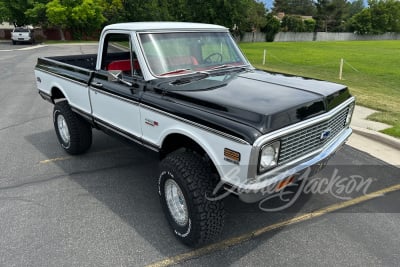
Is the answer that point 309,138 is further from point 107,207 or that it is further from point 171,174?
point 107,207

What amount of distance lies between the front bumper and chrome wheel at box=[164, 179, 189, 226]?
62cm

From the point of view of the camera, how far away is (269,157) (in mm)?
2807

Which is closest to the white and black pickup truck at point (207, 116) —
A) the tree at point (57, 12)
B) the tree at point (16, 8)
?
the tree at point (57, 12)

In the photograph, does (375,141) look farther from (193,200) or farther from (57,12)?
(57,12)

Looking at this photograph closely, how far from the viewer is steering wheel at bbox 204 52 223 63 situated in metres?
4.20

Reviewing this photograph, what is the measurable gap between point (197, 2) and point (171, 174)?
4231 centimetres

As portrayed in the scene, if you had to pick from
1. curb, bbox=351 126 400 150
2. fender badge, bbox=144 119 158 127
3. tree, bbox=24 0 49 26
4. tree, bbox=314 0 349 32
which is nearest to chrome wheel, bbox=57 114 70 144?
fender badge, bbox=144 119 158 127

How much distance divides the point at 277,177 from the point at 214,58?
6.41ft

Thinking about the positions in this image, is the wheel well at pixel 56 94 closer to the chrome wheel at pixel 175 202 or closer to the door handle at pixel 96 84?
the door handle at pixel 96 84

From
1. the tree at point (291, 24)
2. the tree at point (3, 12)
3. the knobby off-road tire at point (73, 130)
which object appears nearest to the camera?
the knobby off-road tire at point (73, 130)

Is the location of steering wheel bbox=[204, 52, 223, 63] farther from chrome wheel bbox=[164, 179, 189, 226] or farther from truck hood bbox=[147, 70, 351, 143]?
chrome wheel bbox=[164, 179, 189, 226]

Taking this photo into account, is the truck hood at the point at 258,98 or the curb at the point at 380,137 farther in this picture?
the curb at the point at 380,137

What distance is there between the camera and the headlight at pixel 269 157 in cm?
273

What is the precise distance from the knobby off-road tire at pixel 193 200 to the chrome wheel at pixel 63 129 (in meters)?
2.69
